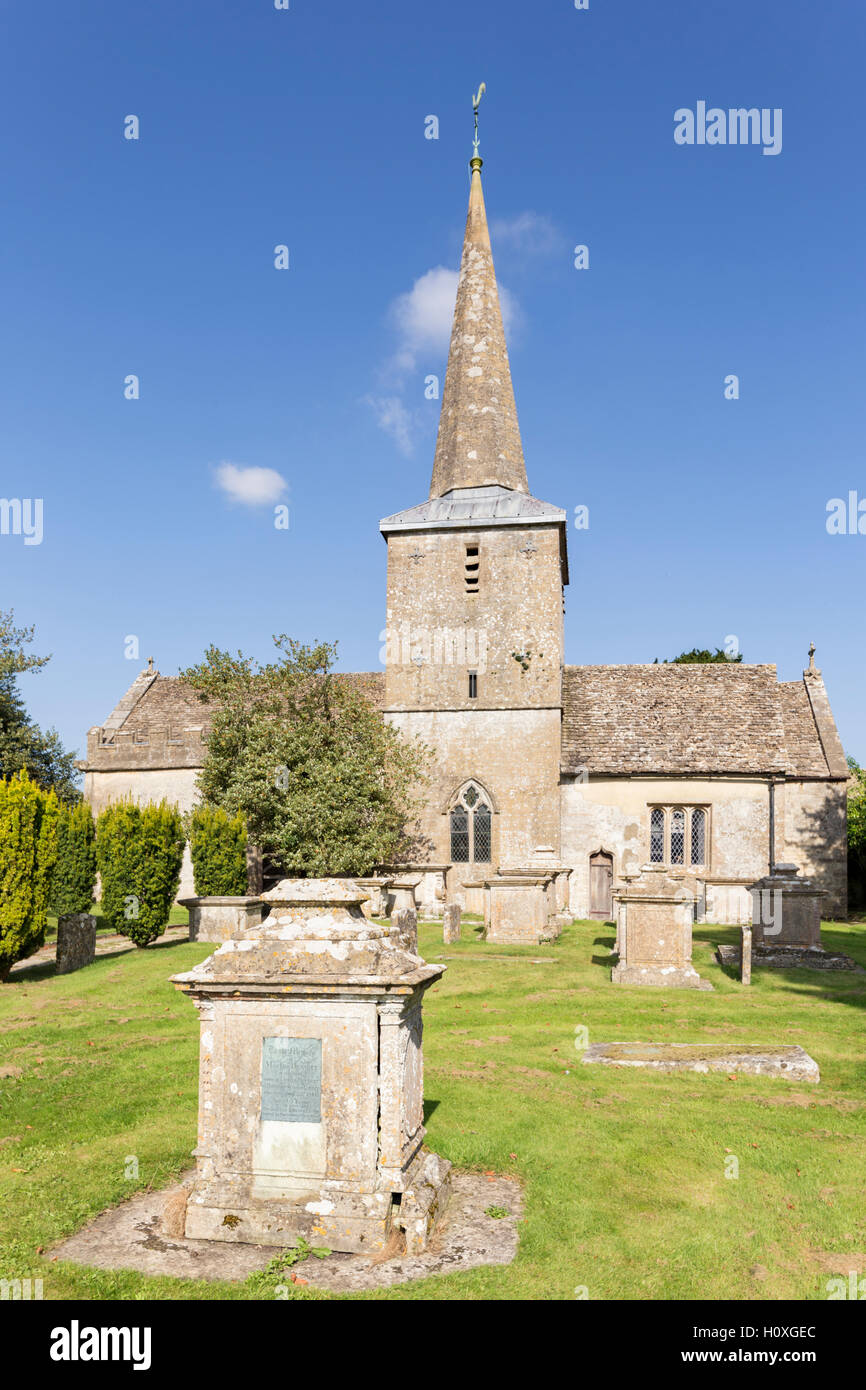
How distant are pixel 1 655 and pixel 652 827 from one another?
24.1 m

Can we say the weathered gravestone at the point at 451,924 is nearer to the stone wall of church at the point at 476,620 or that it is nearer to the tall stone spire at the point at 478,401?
the stone wall of church at the point at 476,620

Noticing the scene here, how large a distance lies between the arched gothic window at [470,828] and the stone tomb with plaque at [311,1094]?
2090 centimetres

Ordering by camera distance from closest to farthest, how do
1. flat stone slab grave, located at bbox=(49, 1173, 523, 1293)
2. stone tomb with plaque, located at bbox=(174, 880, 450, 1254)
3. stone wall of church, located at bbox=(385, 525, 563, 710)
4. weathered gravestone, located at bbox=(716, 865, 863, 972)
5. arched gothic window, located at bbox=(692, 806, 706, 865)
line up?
flat stone slab grave, located at bbox=(49, 1173, 523, 1293), stone tomb with plaque, located at bbox=(174, 880, 450, 1254), weathered gravestone, located at bbox=(716, 865, 863, 972), arched gothic window, located at bbox=(692, 806, 706, 865), stone wall of church, located at bbox=(385, 525, 563, 710)

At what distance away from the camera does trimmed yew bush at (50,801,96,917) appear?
18406 millimetres

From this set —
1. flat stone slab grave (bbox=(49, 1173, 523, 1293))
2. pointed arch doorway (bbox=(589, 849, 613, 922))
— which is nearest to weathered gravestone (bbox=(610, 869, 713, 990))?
flat stone slab grave (bbox=(49, 1173, 523, 1293))

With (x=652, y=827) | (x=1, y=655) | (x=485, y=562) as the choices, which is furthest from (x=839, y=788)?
(x=1, y=655)

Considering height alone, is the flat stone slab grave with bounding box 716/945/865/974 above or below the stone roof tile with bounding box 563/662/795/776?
below

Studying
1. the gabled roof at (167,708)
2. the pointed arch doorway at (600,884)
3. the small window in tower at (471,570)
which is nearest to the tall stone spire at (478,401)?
the small window in tower at (471,570)

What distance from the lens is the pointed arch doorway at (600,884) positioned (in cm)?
2655

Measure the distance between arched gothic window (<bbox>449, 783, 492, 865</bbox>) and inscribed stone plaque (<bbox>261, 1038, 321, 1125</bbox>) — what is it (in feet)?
69.7

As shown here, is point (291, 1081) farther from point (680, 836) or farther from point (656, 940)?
point (680, 836)

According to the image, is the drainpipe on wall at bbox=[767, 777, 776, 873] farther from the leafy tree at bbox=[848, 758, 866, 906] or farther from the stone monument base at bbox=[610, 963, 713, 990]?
the stone monument base at bbox=[610, 963, 713, 990]

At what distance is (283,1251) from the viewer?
17.2ft
